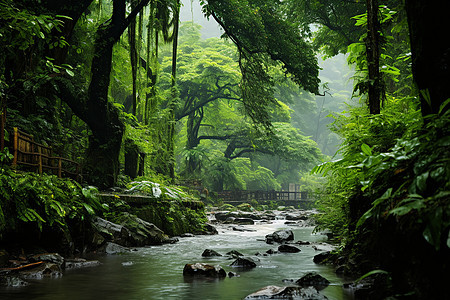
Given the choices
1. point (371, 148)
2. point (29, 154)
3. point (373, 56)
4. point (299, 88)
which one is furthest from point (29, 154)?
point (299, 88)

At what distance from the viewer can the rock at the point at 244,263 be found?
553cm

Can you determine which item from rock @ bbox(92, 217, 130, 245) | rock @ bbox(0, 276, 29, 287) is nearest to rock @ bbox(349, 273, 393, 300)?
rock @ bbox(0, 276, 29, 287)

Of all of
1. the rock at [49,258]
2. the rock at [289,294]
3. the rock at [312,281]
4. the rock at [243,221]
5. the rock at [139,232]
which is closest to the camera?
the rock at [289,294]

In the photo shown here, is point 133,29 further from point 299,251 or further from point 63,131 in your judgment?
point 299,251

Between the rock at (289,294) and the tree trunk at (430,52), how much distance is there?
2012 mm

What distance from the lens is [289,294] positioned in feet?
11.8

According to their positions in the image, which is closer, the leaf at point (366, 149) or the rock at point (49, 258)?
the leaf at point (366, 149)

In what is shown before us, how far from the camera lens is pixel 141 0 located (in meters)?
10.2

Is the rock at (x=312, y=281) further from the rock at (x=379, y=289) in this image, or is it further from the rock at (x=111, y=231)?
the rock at (x=111, y=231)

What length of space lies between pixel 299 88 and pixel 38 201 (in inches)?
380

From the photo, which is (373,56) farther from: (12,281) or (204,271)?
(12,281)

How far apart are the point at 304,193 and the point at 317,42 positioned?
2325 cm

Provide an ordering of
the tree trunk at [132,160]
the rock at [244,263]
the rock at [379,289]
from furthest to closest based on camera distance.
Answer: the tree trunk at [132,160] < the rock at [244,263] < the rock at [379,289]

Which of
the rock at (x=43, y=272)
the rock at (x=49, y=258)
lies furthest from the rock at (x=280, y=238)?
the rock at (x=43, y=272)
